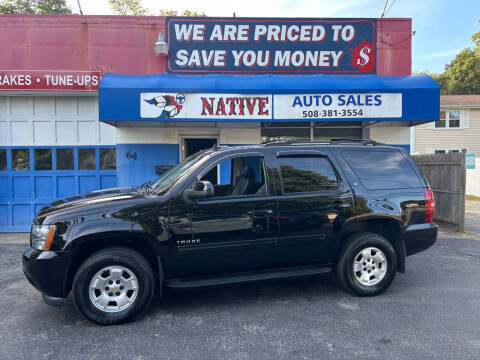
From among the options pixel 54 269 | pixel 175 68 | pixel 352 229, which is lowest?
pixel 54 269

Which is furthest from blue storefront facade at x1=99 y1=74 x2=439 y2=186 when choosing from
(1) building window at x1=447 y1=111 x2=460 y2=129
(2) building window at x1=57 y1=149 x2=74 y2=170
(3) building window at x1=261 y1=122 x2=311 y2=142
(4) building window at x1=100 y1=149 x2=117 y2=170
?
(1) building window at x1=447 y1=111 x2=460 y2=129

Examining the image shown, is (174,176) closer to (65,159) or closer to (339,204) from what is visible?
(339,204)

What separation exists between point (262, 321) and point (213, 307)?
69 cm

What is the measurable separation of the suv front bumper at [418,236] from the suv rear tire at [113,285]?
131 inches

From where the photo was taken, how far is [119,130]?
856 cm

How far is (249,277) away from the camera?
395cm

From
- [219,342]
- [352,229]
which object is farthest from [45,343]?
[352,229]

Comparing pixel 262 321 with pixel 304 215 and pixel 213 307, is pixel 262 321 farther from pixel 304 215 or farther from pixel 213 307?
pixel 304 215

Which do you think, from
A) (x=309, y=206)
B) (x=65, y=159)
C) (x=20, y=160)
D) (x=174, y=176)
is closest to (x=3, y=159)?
(x=20, y=160)

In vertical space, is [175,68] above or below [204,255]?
above

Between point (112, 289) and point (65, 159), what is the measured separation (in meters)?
6.28

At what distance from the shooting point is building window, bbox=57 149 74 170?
8703 mm

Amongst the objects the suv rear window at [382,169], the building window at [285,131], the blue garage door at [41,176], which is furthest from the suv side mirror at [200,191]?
the blue garage door at [41,176]

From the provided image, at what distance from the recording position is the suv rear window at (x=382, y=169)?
4398 millimetres
